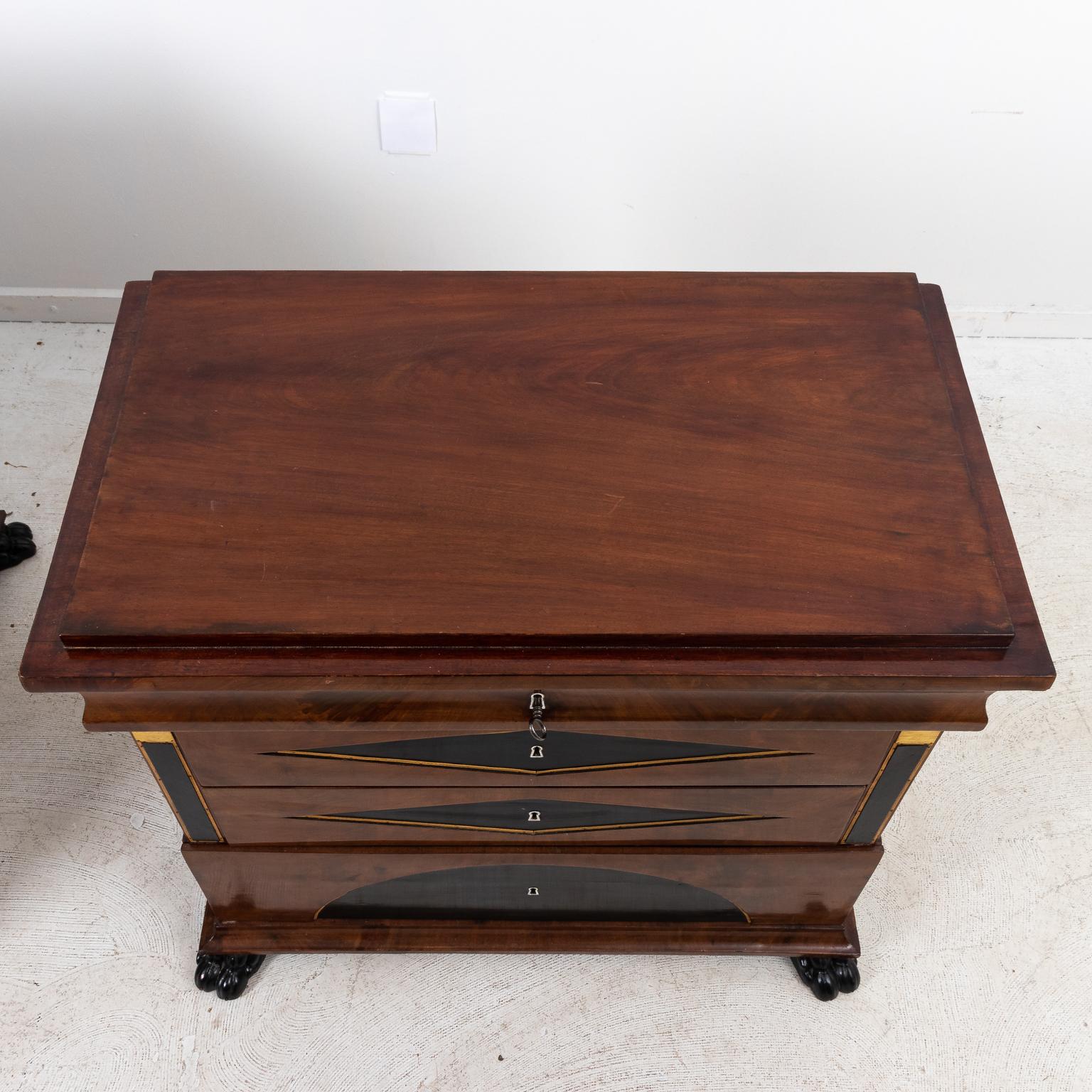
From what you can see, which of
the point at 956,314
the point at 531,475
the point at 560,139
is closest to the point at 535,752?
the point at 531,475

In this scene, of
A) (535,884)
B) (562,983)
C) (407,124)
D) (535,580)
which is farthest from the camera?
(407,124)

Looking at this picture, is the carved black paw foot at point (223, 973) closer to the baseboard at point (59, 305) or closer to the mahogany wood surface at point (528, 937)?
the mahogany wood surface at point (528, 937)

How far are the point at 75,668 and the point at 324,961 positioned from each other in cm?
61

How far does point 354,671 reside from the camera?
0.97 metres

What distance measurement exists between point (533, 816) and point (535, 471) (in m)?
0.36

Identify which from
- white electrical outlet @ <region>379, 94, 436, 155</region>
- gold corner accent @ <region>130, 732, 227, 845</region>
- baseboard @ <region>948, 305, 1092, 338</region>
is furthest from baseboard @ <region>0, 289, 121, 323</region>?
baseboard @ <region>948, 305, 1092, 338</region>

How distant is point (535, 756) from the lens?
1095 millimetres

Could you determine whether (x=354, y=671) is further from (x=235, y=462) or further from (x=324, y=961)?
(x=324, y=961)

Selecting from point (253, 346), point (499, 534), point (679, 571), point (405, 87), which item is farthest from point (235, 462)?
point (405, 87)

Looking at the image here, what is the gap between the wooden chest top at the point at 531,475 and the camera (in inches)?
38.5

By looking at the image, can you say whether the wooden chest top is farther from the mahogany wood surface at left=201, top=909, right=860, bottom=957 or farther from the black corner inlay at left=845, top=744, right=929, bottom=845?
the mahogany wood surface at left=201, top=909, right=860, bottom=957

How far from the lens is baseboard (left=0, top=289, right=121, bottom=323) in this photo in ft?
6.40

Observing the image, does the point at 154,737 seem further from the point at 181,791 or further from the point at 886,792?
the point at 886,792

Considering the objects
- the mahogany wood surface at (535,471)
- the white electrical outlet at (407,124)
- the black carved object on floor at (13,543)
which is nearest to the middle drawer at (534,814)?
the mahogany wood surface at (535,471)
